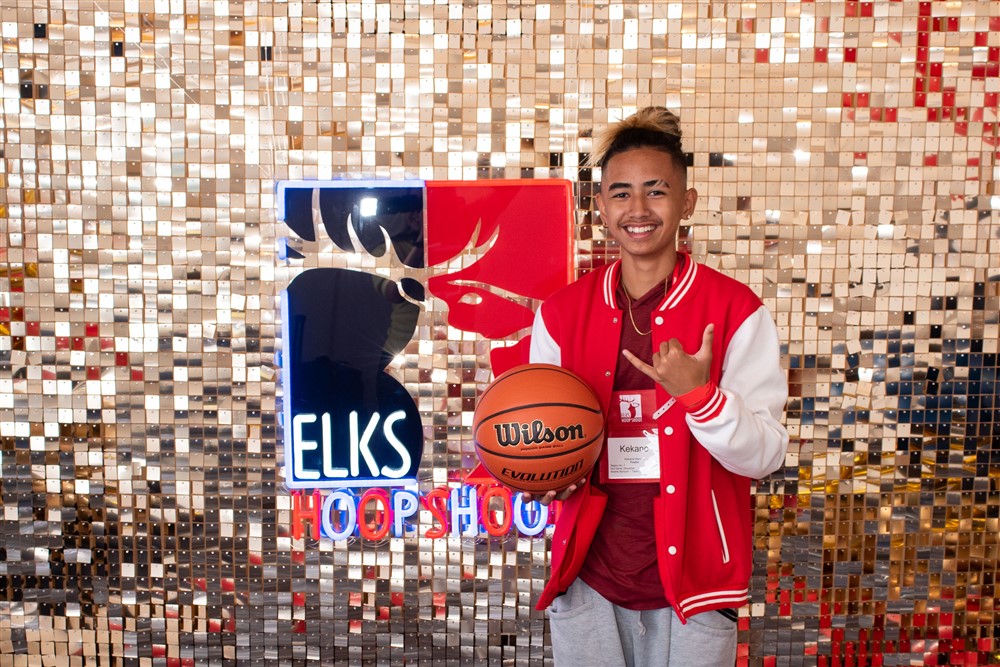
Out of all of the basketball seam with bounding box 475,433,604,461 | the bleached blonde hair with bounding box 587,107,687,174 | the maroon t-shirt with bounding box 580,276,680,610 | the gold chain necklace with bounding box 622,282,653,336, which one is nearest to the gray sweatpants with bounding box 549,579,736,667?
the maroon t-shirt with bounding box 580,276,680,610

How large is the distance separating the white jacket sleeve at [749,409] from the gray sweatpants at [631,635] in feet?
1.15

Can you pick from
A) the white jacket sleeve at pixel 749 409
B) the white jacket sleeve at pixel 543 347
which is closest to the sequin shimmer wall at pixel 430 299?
the white jacket sleeve at pixel 543 347

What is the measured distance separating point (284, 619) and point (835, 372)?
6.73 ft

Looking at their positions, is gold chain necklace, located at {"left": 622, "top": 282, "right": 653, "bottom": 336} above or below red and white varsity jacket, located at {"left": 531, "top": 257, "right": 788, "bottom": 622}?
above

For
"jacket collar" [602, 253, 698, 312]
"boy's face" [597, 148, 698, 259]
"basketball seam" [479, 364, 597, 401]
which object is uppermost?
"boy's face" [597, 148, 698, 259]

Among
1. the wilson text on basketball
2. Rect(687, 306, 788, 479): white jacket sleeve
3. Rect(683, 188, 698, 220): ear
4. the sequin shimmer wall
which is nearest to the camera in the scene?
Rect(687, 306, 788, 479): white jacket sleeve

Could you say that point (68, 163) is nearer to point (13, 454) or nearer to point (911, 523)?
point (13, 454)

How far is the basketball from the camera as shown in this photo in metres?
1.45

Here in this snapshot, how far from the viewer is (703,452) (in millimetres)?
1483

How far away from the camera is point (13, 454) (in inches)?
91.1

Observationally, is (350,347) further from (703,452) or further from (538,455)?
(703,452)

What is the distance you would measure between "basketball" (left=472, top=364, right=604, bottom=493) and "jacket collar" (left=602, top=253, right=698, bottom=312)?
22 centimetres

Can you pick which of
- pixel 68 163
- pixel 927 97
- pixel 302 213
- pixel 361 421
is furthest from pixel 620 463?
pixel 68 163

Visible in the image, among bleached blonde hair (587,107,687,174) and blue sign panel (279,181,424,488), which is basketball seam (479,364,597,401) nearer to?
bleached blonde hair (587,107,687,174)
